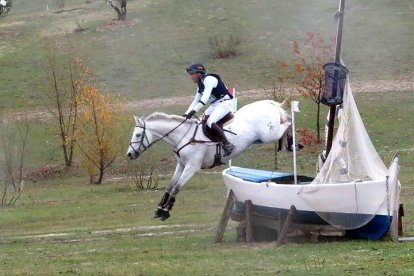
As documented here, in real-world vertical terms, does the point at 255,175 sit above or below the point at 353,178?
below

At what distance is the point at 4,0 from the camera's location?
63.8 meters

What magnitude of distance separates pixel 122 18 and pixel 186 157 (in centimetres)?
3948

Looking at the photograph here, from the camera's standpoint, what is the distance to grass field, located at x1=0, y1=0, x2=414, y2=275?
1247 centimetres

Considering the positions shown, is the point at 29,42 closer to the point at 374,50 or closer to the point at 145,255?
the point at 374,50

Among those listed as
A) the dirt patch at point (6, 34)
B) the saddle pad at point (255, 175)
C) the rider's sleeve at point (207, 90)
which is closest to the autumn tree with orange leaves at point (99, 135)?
the rider's sleeve at point (207, 90)

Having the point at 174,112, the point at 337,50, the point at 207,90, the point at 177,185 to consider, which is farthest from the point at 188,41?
the point at 337,50

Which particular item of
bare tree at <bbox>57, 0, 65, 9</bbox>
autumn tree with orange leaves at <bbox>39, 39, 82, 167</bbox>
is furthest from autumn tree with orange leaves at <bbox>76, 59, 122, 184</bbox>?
bare tree at <bbox>57, 0, 65, 9</bbox>

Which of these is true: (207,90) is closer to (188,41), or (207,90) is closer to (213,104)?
(213,104)

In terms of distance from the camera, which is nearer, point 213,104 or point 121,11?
point 213,104

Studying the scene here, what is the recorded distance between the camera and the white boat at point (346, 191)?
13008mm

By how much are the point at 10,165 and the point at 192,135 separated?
43.4ft

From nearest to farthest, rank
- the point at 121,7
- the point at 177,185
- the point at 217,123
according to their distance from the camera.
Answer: the point at 177,185 < the point at 217,123 < the point at 121,7

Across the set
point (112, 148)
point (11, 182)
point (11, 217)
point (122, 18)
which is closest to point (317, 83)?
point (112, 148)

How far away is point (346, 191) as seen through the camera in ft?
42.9
